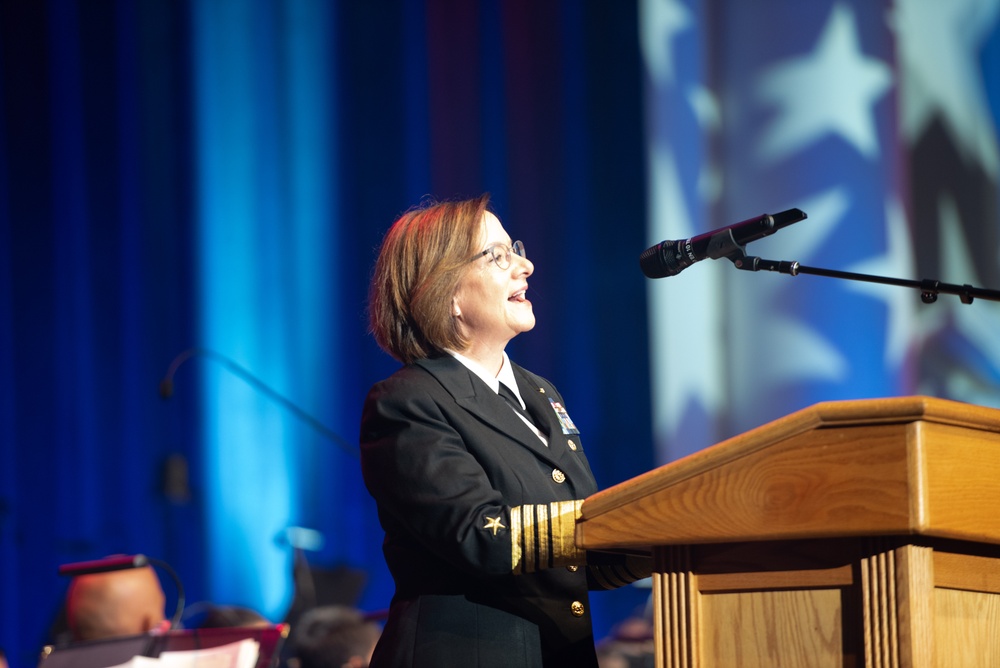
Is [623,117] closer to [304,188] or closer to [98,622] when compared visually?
[304,188]

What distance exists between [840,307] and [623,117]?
57.2 inches

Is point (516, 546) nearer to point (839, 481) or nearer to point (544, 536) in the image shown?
point (544, 536)

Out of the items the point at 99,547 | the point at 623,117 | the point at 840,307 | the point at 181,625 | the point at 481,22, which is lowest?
the point at 181,625

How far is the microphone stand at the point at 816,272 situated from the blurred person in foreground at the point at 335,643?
2153 millimetres

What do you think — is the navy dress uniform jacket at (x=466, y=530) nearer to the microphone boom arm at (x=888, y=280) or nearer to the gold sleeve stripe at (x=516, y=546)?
A: the gold sleeve stripe at (x=516, y=546)

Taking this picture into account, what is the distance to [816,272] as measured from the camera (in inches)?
74.4

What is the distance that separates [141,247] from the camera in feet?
21.2

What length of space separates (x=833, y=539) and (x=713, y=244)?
701 millimetres

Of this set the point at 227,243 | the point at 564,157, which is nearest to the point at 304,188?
the point at 227,243

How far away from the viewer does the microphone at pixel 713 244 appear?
1.91 metres

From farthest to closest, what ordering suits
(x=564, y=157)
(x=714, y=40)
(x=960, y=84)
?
(x=564, y=157)
(x=714, y=40)
(x=960, y=84)

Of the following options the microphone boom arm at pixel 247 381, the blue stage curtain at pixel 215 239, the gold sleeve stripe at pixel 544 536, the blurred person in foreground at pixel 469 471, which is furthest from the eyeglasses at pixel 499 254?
the blue stage curtain at pixel 215 239

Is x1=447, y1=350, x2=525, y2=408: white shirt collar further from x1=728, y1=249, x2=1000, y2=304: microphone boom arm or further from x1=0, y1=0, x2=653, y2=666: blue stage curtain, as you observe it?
x1=0, y1=0, x2=653, y2=666: blue stage curtain

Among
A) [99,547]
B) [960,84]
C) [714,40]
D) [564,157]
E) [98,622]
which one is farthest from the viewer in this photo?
[99,547]
